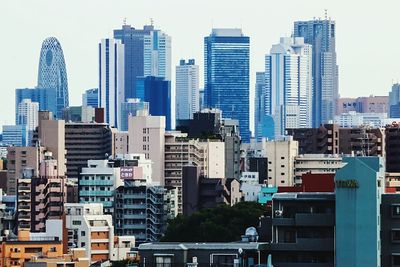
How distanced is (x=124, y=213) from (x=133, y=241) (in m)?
13.5

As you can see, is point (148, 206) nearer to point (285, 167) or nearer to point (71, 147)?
point (285, 167)

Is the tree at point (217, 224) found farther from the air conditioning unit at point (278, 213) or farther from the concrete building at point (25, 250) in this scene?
the air conditioning unit at point (278, 213)

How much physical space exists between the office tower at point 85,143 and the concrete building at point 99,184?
45.5m

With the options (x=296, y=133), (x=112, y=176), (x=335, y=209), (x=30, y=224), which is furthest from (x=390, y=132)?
(x=335, y=209)

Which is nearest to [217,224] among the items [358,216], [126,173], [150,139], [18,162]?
[358,216]

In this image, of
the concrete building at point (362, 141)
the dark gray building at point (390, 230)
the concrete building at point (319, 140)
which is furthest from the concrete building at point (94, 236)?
the concrete building at point (319, 140)

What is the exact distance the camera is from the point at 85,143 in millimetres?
168500

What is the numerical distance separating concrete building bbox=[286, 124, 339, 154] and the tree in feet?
201

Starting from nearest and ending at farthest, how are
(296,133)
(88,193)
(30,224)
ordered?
(30,224) → (88,193) → (296,133)

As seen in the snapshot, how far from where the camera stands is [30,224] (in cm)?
10588

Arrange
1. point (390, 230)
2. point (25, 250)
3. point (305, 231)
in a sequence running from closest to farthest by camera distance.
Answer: point (390, 230), point (305, 231), point (25, 250)

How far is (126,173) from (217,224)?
37.9m

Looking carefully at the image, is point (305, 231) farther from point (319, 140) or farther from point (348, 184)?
point (319, 140)

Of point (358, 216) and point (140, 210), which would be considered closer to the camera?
point (358, 216)
